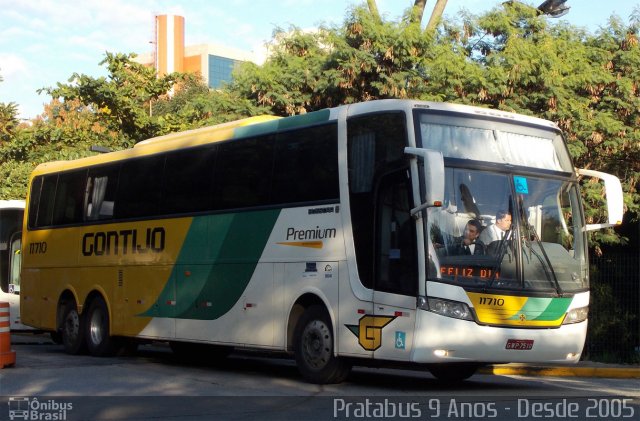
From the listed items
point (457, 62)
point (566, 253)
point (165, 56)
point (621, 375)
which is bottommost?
point (621, 375)

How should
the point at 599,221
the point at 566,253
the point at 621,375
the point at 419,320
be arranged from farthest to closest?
the point at 599,221, the point at 621,375, the point at 566,253, the point at 419,320

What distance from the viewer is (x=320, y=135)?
45.5 ft

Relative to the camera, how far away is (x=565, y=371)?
55.0 ft

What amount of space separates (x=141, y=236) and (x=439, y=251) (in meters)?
7.10

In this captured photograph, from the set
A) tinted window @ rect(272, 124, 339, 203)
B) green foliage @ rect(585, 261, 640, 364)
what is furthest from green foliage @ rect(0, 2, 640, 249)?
tinted window @ rect(272, 124, 339, 203)

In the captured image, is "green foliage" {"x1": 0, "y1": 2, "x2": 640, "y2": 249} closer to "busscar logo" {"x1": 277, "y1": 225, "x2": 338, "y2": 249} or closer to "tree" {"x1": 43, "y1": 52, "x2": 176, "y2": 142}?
"tree" {"x1": 43, "y1": 52, "x2": 176, "y2": 142}

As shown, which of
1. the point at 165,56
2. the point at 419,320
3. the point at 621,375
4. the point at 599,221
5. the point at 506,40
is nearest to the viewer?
the point at 419,320

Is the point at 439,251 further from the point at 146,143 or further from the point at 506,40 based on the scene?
the point at 506,40

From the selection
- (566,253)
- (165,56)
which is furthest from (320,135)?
(165,56)

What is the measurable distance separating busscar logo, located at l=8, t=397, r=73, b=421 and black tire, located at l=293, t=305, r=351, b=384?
11.9 ft

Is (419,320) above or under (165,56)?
under

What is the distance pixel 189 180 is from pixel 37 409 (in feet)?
21.5

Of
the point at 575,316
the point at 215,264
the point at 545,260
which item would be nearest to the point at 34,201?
the point at 215,264

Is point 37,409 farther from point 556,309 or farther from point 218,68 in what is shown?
point 218,68
